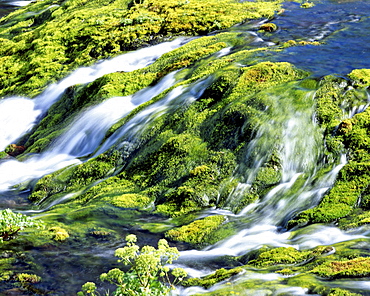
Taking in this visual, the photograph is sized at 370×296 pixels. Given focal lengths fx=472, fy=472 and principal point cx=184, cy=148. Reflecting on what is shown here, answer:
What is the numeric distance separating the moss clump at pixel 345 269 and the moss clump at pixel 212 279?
5.69 feet

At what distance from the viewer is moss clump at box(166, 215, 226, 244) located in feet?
44.8

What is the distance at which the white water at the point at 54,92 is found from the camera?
28.3 meters

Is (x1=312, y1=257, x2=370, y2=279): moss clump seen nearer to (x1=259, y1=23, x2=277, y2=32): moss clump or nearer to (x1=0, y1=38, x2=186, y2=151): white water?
(x1=259, y1=23, x2=277, y2=32): moss clump

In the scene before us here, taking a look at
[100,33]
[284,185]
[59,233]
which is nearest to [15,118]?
[100,33]

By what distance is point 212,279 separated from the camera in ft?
33.9

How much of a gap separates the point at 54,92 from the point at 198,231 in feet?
62.8

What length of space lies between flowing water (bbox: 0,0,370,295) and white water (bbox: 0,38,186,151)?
7 centimetres

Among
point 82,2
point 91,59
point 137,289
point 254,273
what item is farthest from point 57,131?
point 82,2

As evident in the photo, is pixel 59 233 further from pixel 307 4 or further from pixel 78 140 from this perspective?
pixel 307 4

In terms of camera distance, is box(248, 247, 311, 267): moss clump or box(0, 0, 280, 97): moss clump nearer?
box(248, 247, 311, 267): moss clump

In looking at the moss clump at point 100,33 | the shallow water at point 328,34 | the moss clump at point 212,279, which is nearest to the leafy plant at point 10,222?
the moss clump at point 212,279

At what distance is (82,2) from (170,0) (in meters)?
12.1

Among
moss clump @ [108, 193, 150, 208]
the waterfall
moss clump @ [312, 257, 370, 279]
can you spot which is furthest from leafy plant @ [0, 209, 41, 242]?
the waterfall

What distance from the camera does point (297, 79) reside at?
19641 mm
